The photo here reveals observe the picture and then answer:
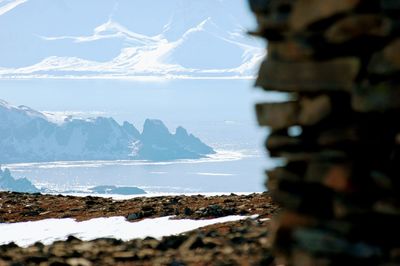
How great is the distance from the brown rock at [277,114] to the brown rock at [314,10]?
1084mm

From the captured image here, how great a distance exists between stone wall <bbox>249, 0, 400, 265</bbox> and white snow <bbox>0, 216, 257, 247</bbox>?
44.8 ft

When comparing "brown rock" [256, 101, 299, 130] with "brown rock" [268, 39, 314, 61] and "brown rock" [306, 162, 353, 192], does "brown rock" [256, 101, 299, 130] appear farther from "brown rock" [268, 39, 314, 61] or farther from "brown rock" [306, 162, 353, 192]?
"brown rock" [306, 162, 353, 192]

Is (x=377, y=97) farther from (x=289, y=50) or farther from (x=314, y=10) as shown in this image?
(x=289, y=50)

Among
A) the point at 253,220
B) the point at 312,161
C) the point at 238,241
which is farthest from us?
the point at 253,220

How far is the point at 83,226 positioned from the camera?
29.5 m

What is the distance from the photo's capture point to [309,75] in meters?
10.9

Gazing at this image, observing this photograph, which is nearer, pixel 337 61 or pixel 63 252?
pixel 337 61

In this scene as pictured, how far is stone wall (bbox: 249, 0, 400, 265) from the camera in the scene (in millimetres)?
10219

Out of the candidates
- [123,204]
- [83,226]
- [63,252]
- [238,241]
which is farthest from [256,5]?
[123,204]

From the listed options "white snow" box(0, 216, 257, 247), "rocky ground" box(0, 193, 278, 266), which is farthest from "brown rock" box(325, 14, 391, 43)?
"white snow" box(0, 216, 257, 247)

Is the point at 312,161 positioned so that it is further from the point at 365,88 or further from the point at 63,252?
the point at 63,252

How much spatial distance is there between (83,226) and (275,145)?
61.6 ft

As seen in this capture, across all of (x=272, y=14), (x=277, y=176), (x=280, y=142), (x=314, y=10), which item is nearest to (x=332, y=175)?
(x=280, y=142)

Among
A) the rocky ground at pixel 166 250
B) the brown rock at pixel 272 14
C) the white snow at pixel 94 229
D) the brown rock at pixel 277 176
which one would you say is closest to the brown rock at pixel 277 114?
the brown rock at pixel 277 176
